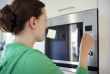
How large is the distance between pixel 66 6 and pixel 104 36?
47 centimetres

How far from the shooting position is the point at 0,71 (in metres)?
0.74

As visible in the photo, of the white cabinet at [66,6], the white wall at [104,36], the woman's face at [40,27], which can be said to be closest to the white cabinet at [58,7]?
the white cabinet at [66,6]

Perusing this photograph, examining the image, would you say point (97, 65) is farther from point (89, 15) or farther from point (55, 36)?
point (55, 36)

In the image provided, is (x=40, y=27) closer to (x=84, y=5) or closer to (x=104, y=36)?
(x=104, y=36)

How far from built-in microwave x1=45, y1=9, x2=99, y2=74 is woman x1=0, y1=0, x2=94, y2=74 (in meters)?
0.63

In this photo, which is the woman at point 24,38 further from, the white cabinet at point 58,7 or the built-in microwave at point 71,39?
the white cabinet at point 58,7

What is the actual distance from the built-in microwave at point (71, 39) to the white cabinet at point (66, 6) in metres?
0.03

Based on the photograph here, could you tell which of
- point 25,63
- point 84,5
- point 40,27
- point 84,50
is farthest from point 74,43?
point 25,63

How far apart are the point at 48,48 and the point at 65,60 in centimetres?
31

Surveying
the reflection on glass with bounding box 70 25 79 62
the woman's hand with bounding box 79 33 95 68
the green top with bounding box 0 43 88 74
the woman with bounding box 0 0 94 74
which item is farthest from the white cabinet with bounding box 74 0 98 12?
the green top with bounding box 0 43 88 74

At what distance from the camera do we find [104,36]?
131cm

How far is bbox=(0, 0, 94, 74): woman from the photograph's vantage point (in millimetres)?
708

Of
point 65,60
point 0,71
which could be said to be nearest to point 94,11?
point 65,60

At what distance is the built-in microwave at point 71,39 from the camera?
1387mm
